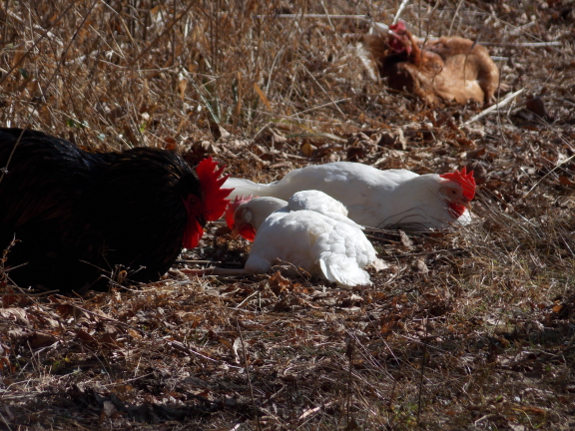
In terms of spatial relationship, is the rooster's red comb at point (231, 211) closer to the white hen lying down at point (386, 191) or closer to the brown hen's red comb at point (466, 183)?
the white hen lying down at point (386, 191)

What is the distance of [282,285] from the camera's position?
3.96 meters

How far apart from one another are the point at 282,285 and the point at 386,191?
4.97 ft

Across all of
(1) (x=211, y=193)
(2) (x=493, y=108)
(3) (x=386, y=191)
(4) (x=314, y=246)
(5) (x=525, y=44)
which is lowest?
(2) (x=493, y=108)

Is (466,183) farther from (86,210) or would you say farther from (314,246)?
(86,210)

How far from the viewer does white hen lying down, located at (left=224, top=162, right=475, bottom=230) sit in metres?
4.91

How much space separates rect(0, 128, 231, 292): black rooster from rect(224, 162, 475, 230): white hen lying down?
1407 mm

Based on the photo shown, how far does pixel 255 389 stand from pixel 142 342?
0.63m

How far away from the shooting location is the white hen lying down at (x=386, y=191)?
4.91 m

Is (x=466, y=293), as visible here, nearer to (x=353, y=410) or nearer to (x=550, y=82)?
(x=353, y=410)

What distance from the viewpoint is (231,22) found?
237 inches

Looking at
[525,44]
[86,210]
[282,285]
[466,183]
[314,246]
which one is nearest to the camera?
[86,210]

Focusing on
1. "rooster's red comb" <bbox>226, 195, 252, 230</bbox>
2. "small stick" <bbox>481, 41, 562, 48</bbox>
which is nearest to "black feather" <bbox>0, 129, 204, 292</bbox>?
"rooster's red comb" <bbox>226, 195, 252, 230</bbox>

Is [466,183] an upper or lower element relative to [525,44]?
upper

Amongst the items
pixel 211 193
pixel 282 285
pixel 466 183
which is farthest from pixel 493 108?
pixel 211 193
